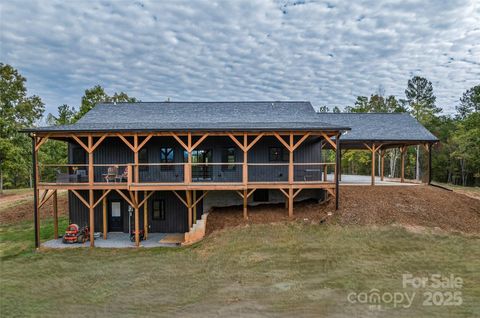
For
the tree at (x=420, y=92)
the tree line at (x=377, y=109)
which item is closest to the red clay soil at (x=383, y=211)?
the tree line at (x=377, y=109)

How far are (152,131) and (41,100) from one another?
29.1m

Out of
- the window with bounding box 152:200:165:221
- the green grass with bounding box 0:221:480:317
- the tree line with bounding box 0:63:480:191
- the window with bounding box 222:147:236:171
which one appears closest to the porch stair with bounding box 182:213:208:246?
the green grass with bounding box 0:221:480:317

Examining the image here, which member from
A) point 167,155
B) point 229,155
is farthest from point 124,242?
point 229,155

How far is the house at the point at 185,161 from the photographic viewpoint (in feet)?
44.2

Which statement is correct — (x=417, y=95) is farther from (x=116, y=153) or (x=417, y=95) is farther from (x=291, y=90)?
(x=116, y=153)

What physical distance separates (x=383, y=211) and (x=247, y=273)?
7991 millimetres

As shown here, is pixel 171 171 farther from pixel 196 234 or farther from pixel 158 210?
pixel 196 234

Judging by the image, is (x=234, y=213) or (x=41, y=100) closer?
(x=234, y=213)

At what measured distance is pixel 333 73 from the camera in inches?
1303

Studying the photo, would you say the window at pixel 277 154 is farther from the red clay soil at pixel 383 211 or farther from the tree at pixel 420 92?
the tree at pixel 420 92

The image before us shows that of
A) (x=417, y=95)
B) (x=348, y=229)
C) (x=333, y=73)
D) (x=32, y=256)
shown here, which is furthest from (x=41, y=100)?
(x=417, y=95)

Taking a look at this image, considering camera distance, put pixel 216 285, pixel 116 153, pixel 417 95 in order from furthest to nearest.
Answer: pixel 417 95 < pixel 116 153 < pixel 216 285

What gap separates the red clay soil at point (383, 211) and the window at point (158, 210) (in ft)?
10.6

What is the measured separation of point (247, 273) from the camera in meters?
9.05
